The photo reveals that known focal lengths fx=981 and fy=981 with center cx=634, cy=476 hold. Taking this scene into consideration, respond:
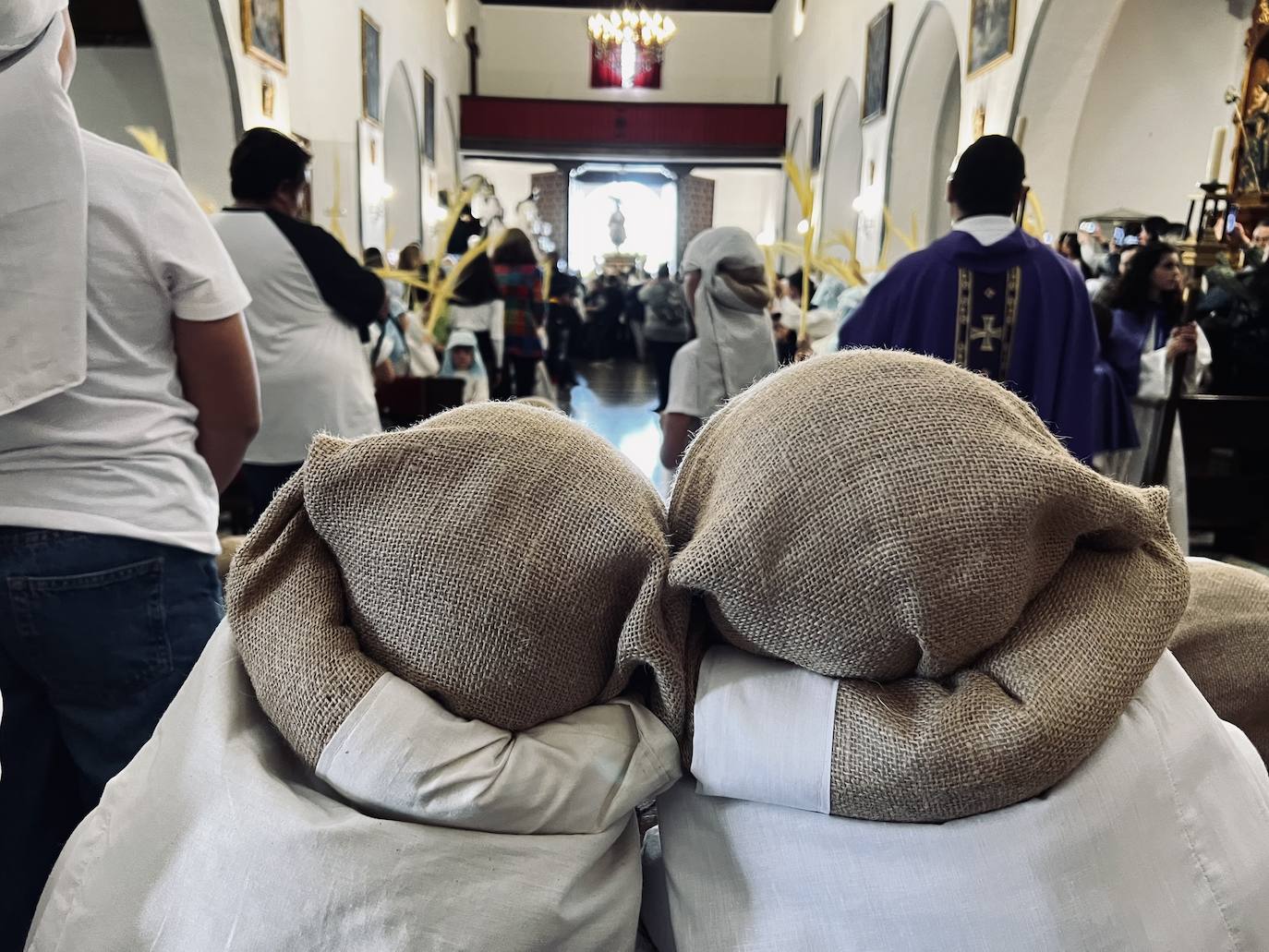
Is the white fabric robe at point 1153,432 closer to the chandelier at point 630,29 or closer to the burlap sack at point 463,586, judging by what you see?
the burlap sack at point 463,586

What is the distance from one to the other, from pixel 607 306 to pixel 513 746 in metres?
14.7

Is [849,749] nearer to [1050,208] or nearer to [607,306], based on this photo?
[1050,208]

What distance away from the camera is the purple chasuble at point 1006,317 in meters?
2.71

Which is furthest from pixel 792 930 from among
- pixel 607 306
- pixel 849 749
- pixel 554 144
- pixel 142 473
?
pixel 554 144

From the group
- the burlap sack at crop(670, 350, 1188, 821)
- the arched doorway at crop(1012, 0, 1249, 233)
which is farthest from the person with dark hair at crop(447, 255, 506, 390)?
the burlap sack at crop(670, 350, 1188, 821)

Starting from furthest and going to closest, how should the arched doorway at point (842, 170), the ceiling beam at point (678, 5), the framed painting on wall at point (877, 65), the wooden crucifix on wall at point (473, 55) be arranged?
1. the ceiling beam at point (678, 5)
2. the wooden crucifix on wall at point (473, 55)
3. the arched doorway at point (842, 170)
4. the framed painting on wall at point (877, 65)

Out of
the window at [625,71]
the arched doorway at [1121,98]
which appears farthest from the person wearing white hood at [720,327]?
the window at [625,71]

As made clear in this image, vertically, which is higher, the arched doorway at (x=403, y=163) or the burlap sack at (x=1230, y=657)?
the arched doorway at (x=403, y=163)

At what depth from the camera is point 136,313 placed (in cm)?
126

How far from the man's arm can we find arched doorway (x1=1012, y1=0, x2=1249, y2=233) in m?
6.70

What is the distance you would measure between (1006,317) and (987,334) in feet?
0.22

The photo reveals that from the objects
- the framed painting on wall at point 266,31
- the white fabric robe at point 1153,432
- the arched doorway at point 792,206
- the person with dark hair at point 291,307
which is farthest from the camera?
the arched doorway at point 792,206

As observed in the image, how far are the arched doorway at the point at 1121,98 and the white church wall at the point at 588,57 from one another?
38.5 feet

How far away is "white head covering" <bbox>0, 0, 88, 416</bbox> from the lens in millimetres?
1068
